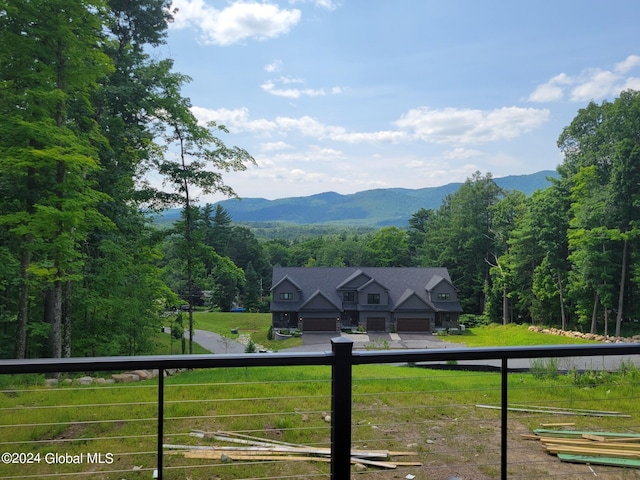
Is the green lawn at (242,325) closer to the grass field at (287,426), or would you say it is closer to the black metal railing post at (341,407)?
the grass field at (287,426)

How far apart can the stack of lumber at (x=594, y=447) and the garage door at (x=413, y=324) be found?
60.8ft

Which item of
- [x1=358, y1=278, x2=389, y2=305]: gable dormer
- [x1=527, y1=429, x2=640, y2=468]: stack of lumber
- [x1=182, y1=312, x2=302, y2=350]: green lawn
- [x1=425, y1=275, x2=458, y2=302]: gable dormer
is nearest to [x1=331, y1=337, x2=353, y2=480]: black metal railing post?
[x1=527, y1=429, x2=640, y2=468]: stack of lumber

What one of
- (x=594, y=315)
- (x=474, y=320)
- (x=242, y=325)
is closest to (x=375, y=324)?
(x=474, y=320)

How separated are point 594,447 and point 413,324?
1904 cm

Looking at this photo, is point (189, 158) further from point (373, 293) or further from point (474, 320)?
point (474, 320)

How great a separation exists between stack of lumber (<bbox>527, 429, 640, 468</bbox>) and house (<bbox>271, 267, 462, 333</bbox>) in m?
17.6

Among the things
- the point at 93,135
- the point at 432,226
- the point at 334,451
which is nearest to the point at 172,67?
the point at 93,135

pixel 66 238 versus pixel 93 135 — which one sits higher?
pixel 93 135

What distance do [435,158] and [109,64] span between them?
26.4 m

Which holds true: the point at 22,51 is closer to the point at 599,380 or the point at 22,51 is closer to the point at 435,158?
the point at 599,380

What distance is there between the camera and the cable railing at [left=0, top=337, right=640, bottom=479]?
4.13 feet

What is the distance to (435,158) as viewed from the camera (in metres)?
31.4

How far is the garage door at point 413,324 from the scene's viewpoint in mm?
21500

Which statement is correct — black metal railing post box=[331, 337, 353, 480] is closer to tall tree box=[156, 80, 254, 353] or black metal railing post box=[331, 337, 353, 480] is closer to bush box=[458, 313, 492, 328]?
tall tree box=[156, 80, 254, 353]
